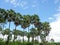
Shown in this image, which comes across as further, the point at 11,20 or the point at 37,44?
the point at 37,44

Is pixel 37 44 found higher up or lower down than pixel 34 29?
lower down

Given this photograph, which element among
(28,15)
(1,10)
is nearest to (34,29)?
(28,15)

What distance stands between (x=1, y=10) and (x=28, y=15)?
55.7 feet

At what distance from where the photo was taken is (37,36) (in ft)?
270

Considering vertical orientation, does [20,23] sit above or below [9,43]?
above

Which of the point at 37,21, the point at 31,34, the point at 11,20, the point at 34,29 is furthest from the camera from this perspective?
the point at 31,34

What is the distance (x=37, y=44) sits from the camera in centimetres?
6719

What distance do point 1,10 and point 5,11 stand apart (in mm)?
1555

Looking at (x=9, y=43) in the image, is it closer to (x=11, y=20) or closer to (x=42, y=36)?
(x=11, y=20)

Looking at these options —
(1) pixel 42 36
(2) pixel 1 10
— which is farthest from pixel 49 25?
(2) pixel 1 10

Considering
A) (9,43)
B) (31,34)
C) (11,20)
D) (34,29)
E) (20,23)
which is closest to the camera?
(9,43)

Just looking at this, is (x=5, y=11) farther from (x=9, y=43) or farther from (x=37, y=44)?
(x=37, y=44)

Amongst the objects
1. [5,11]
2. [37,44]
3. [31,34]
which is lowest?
[37,44]

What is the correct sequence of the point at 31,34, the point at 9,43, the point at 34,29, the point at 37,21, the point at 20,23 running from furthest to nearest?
the point at 31,34 → the point at 34,29 → the point at 37,21 → the point at 20,23 → the point at 9,43
